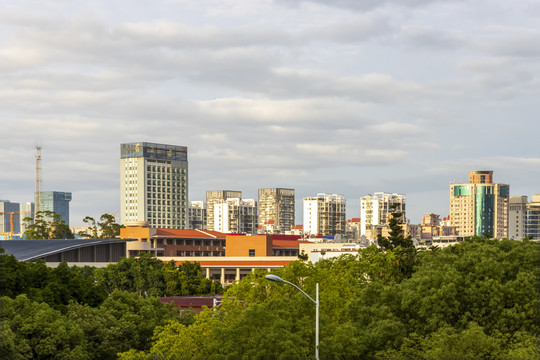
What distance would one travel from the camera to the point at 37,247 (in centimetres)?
15150

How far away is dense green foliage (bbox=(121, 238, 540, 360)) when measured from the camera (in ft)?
178

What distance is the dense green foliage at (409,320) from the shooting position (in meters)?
54.4

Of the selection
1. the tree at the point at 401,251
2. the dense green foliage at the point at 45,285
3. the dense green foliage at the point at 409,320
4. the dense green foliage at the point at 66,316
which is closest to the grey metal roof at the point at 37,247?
the dense green foliage at the point at 66,316

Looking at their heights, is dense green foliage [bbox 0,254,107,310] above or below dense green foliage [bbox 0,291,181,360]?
above

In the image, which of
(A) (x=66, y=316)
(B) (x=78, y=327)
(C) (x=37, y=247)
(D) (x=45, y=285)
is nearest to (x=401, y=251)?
(D) (x=45, y=285)

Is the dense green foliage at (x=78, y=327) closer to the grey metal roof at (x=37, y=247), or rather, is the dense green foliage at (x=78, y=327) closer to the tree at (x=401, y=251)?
the tree at (x=401, y=251)

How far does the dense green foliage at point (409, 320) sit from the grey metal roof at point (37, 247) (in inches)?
3389

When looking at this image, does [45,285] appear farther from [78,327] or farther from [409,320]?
[409,320]

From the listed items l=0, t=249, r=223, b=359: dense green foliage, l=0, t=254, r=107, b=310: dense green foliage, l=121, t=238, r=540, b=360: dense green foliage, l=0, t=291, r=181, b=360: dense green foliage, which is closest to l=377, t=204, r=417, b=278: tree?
l=121, t=238, r=540, b=360: dense green foliage

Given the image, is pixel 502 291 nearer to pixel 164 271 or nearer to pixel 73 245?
pixel 164 271

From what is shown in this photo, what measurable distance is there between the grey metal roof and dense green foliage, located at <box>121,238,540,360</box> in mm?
86085

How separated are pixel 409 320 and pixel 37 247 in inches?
4136

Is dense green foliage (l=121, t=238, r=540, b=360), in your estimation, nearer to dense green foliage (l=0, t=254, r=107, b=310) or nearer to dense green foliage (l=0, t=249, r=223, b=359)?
dense green foliage (l=0, t=249, r=223, b=359)

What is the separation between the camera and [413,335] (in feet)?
191
